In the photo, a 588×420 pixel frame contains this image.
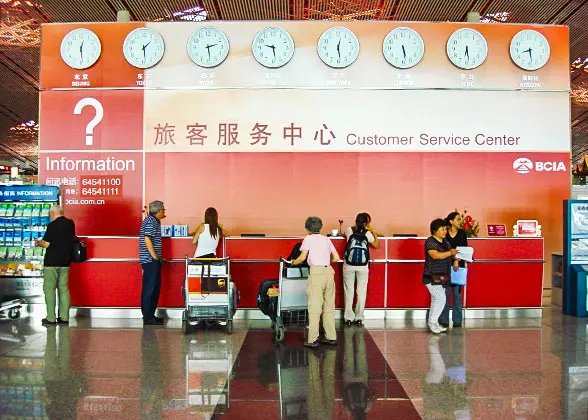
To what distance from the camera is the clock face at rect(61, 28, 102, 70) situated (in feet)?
33.9

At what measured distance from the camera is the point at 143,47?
406 inches

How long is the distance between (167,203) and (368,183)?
328 centimetres

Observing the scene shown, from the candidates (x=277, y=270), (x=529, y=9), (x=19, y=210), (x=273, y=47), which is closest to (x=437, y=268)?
(x=277, y=270)

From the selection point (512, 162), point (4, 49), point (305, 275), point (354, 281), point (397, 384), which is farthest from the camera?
point (4, 49)

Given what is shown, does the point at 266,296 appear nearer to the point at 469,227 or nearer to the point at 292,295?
the point at 292,295

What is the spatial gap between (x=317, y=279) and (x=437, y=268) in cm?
182

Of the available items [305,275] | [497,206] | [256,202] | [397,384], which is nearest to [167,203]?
[256,202]

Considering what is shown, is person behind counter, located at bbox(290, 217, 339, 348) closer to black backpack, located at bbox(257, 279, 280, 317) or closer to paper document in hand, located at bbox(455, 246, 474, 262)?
black backpack, located at bbox(257, 279, 280, 317)

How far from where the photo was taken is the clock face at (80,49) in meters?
10.3

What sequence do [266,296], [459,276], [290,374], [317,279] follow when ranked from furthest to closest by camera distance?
1. [459,276]
2. [266,296]
3. [317,279]
4. [290,374]

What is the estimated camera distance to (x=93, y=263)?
9039mm

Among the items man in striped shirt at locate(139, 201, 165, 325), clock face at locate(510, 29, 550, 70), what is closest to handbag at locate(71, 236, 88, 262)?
man in striped shirt at locate(139, 201, 165, 325)

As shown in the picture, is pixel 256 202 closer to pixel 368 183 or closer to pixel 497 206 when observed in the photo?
pixel 368 183

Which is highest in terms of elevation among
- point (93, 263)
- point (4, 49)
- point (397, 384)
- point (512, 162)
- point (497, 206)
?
point (4, 49)
